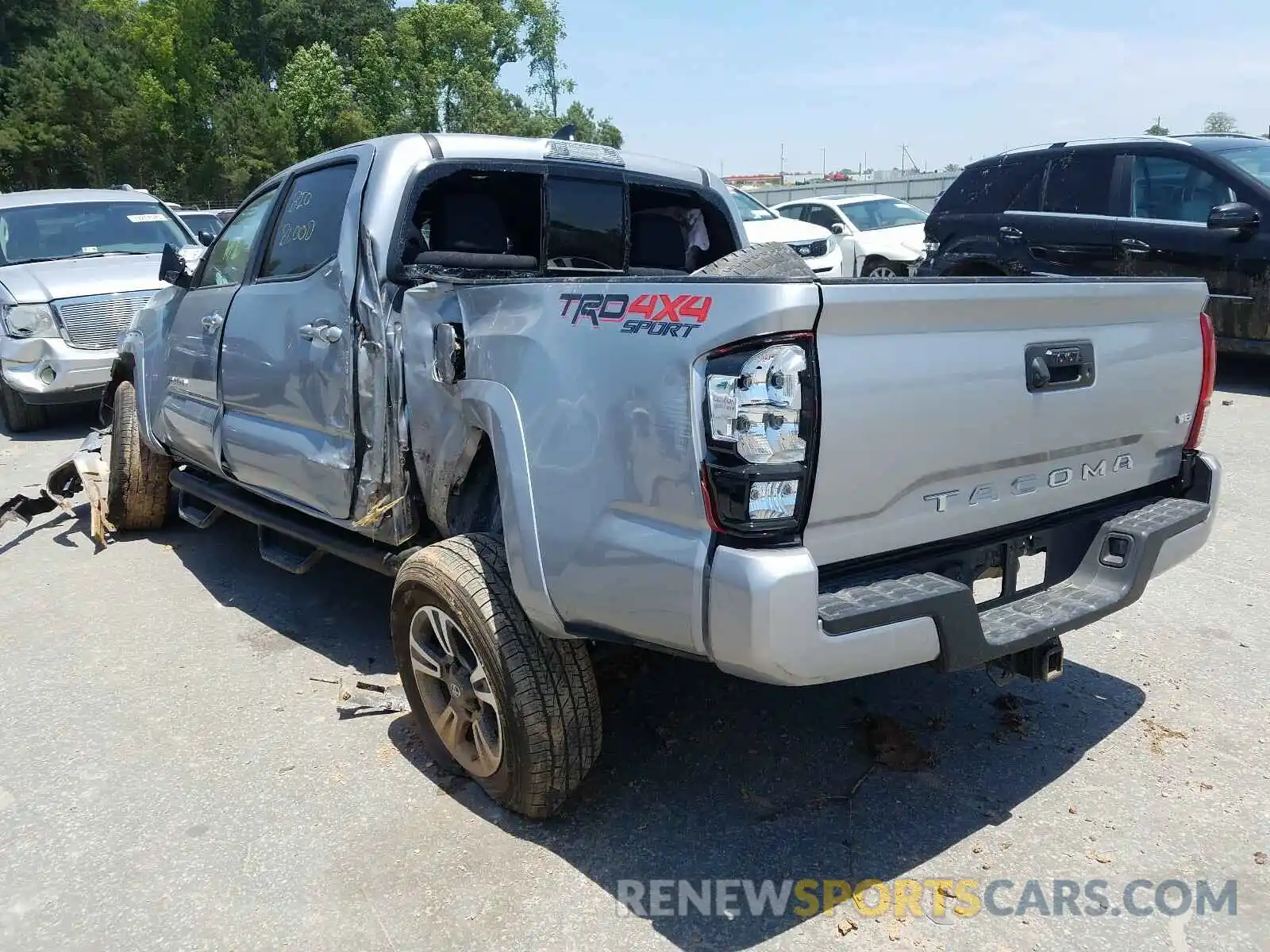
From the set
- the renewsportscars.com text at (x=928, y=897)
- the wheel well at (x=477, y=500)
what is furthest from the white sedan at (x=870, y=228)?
the renewsportscars.com text at (x=928, y=897)

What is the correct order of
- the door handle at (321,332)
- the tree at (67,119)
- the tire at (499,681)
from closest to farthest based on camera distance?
the tire at (499,681)
the door handle at (321,332)
the tree at (67,119)

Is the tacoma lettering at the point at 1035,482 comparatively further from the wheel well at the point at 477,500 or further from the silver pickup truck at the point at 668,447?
the wheel well at the point at 477,500

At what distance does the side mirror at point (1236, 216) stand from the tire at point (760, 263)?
18.3 feet

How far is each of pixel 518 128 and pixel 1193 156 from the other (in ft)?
129

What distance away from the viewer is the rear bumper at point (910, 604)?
2176mm

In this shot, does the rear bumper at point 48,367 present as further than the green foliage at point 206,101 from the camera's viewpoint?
No

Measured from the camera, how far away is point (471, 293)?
9.95 feet

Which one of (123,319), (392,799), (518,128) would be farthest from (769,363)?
(518,128)

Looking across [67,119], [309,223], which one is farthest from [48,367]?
[67,119]

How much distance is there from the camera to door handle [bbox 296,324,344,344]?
358 centimetres

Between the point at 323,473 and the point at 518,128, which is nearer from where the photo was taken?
the point at 323,473

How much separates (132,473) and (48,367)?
3.55 metres

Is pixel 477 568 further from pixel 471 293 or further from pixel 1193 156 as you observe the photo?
pixel 1193 156

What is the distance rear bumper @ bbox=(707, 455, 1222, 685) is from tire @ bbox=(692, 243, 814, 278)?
115 cm
